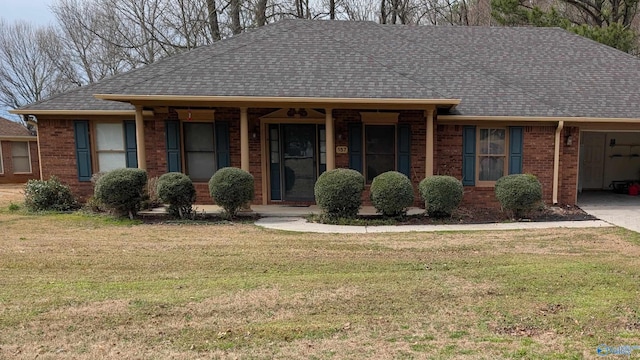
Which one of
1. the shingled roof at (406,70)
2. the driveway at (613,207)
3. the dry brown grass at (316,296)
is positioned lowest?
the driveway at (613,207)

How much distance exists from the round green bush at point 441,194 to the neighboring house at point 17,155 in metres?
18.7

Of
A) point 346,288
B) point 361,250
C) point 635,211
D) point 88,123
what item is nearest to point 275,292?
point 346,288

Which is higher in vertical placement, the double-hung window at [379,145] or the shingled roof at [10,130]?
the shingled roof at [10,130]

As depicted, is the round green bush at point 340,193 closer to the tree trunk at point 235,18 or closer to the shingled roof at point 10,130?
the tree trunk at point 235,18

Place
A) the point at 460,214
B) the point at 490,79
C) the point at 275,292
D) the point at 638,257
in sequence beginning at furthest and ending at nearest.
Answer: the point at 490,79 < the point at 460,214 < the point at 638,257 < the point at 275,292

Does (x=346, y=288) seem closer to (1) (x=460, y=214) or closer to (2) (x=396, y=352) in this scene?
(2) (x=396, y=352)

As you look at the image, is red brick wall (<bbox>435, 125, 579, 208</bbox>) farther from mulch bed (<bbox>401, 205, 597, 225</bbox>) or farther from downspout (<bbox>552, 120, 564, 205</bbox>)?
mulch bed (<bbox>401, 205, 597, 225</bbox>)

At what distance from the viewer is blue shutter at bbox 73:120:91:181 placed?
10469 mm

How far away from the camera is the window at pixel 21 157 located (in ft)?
62.5

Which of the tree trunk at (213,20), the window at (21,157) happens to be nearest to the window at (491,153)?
the tree trunk at (213,20)

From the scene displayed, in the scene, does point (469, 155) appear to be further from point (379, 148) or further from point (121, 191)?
point (121, 191)

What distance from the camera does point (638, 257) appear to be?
228 inches

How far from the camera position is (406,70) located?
37.1 feet

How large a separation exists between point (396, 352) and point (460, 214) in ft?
21.9
